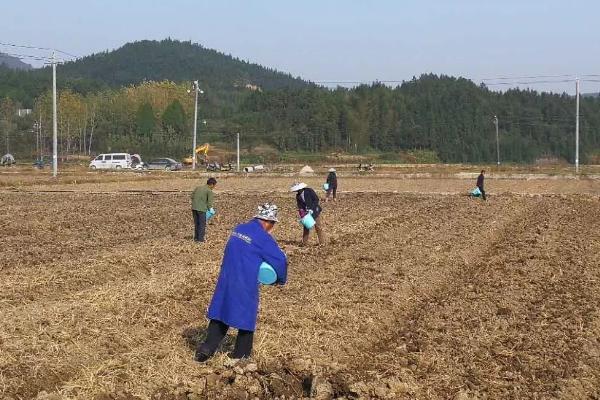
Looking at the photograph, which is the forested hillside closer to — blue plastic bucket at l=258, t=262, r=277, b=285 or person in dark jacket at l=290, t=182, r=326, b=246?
person in dark jacket at l=290, t=182, r=326, b=246

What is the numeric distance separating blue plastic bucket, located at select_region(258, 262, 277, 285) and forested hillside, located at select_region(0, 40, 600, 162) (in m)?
86.8

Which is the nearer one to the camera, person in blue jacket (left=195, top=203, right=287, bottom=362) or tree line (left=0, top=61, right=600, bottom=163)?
person in blue jacket (left=195, top=203, right=287, bottom=362)

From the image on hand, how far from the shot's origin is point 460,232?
17234 millimetres

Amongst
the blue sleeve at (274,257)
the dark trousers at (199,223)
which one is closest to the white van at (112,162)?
the dark trousers at (199,223)

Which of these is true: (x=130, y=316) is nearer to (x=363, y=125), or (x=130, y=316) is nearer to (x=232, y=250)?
(x=232, y=250)

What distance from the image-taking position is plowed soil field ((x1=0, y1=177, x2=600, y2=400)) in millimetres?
6199

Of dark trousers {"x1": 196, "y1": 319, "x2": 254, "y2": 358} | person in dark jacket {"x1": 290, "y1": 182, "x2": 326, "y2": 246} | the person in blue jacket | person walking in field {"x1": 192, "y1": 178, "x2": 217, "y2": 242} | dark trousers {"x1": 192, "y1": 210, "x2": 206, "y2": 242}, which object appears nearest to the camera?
the person in blue jacket

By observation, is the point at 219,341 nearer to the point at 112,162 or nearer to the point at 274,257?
the point at 274,257

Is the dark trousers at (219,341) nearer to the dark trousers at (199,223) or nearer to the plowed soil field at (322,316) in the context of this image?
the plowed soil field at (322,316)

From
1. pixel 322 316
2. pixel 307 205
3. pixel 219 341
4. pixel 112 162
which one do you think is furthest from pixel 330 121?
pixel 219 341

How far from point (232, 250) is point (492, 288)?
17.1 ft

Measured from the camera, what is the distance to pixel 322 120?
118125 millimetres

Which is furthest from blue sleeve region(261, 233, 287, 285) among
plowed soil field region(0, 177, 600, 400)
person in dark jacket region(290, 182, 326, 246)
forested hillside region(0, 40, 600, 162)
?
forested hillside region(0, 40, 600, 162)

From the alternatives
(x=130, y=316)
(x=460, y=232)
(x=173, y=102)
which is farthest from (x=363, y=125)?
(x=130, y=316)
